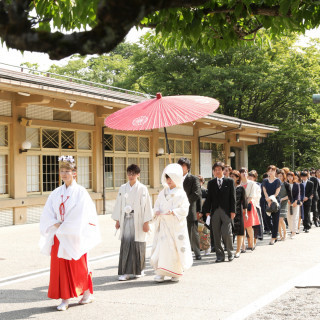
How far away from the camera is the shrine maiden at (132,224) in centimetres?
791

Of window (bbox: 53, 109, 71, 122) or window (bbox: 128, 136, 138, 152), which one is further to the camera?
window (bbox: 128, 136, 138, 152)

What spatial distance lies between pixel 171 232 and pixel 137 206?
654 mm

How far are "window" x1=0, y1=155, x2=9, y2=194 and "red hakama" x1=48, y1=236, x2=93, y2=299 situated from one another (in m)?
9.59

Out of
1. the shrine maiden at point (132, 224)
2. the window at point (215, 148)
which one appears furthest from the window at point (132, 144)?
the shrine maiden at point (132, 224)

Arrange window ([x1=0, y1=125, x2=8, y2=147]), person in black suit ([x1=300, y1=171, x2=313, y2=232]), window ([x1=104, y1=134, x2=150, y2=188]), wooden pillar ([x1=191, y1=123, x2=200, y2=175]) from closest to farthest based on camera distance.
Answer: person in black suit ([x1=300, y1=171, x2=313, y2=232]), window ([x1=0, y1=125, x2=8, y2=147]), window ([x1=104, y1=134, x2=150, y2=188]), wooden pillar ([x1=191, y1=123, x2=200, y2=175])

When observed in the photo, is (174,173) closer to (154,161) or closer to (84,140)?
(84,140)

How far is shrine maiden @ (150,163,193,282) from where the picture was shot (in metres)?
7.62

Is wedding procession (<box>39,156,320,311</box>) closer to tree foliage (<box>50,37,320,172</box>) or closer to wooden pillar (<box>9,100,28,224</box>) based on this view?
wooden pillar (<box>9,100,28,224</box>)

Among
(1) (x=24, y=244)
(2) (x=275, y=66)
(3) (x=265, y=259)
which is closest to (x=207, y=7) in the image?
(3) (x=265, y=259)

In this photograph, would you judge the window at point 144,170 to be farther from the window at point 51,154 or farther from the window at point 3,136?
the window at point 3,136

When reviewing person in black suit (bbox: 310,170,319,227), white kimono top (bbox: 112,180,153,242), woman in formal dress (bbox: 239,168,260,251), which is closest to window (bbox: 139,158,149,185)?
person in black suit (bbox: 310,170,319,227)

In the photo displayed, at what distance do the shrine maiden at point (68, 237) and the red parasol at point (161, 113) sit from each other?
1161mm

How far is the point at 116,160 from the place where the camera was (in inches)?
800

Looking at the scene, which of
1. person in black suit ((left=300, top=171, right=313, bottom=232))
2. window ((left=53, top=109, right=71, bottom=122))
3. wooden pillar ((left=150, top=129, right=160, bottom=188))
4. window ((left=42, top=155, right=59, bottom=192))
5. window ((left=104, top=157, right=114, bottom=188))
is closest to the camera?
person in black suit ((left=300, top=171, right=313, bottom=232))
